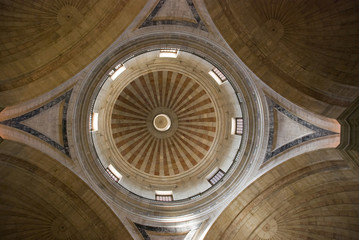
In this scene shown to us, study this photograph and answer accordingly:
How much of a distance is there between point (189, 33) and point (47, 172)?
32.9 feet

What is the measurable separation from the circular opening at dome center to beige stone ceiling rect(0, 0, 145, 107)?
9.93 m

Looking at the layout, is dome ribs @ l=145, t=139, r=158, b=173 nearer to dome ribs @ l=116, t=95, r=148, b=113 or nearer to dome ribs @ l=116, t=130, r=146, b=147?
dome ribs @ l=116, t=130, r=146, b=147

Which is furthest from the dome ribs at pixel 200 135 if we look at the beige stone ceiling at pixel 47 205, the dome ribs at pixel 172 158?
the beige stone ceiling at pixel 47 205

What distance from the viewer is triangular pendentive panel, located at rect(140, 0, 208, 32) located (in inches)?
446

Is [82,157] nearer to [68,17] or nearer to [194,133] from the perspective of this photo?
[68,17]

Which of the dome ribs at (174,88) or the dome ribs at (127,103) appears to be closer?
the dome ribs at (127,103)

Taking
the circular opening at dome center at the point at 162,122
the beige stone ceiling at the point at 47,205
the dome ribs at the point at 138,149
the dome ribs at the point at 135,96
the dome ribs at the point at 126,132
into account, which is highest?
the dome ribs at the point at 135,96

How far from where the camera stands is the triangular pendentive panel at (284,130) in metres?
12.4

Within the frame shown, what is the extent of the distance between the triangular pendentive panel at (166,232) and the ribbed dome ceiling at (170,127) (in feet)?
19.1

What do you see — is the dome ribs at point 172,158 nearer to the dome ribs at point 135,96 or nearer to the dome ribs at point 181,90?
the dome ribs at point 181,90

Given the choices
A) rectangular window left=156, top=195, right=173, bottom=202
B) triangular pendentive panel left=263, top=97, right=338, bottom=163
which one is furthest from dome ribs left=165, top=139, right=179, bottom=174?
triangular pendentive panel left=263, top=97, right=338, bottom=163

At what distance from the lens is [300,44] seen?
1151 cm

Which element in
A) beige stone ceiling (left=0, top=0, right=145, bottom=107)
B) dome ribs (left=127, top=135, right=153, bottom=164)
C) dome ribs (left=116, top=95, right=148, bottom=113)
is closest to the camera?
beige stone ceiling (left=0, top=0, right=145, bottom=107)

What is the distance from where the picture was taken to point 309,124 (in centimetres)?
1232
